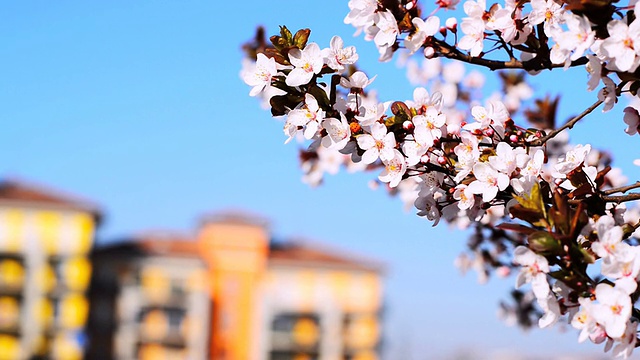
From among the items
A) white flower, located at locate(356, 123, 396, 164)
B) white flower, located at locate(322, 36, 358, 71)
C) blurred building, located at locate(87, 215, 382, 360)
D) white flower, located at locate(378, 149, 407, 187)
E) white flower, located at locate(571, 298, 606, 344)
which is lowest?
white flower, located at locate(571, 298, 606, 344)

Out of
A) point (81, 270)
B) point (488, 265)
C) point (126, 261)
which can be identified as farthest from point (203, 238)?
point (488, 265)

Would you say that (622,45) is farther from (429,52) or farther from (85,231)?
(85,231)

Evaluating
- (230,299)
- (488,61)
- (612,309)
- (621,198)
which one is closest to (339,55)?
(488,61)

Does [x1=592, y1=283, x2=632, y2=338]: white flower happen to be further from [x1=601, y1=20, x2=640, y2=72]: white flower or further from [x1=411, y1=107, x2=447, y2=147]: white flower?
[x1=411, y1=107, x2=447, y2=147]: white flower

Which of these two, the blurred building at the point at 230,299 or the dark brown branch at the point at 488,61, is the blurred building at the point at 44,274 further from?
the dark brown branch at the point at 488,61

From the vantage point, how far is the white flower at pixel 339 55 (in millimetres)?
1966

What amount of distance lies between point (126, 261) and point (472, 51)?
3244cm

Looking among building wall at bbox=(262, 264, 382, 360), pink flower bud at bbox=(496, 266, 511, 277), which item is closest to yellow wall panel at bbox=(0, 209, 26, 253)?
building wall at bbox=(262, 264, 382, 360)

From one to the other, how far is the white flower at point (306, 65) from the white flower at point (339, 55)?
0.15ft

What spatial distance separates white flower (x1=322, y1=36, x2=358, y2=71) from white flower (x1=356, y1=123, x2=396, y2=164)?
17cm

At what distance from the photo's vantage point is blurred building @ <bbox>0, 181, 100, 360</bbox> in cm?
2998

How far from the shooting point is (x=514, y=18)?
2.01 metres

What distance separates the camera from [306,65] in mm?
1929

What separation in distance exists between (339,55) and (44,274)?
100.0 feet
